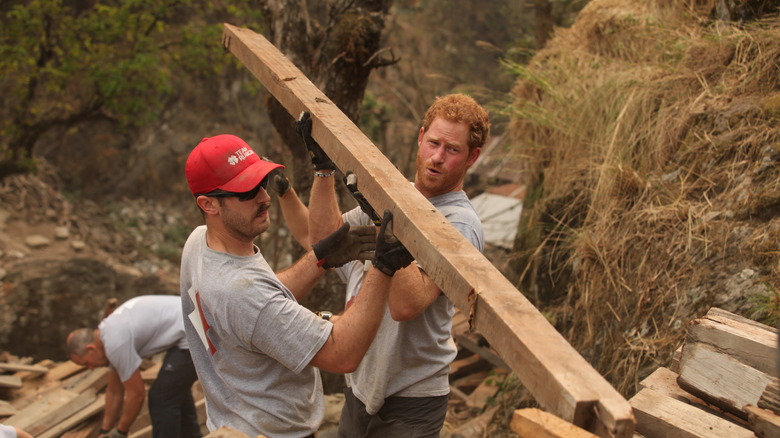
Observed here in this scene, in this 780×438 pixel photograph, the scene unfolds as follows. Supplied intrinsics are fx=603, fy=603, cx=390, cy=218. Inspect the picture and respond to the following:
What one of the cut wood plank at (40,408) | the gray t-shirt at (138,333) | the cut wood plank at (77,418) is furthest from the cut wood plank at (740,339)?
the cut wood plank at (40,408)

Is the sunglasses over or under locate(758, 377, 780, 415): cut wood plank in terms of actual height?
over

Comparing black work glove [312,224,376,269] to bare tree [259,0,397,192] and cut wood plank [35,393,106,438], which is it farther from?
cut wood plank [35,393,106,438]

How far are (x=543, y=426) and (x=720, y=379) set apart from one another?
80 cm

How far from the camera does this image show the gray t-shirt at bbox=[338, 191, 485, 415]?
2.41m

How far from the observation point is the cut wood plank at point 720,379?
1.82m

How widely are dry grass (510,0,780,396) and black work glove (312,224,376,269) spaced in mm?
1749

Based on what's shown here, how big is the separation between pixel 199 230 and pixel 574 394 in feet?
5.42

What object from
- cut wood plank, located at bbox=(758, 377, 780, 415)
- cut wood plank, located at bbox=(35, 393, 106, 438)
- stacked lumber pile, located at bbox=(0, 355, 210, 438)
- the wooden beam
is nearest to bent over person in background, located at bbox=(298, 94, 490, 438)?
the wooden beam

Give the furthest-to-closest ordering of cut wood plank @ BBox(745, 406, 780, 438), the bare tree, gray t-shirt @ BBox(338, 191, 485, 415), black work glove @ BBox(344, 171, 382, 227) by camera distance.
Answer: the bare tree, gray t-shirt @ BBox(338, 191, 485, 415), black work glove @ BBox(344, 171, 382, 227), cut wood plank @ BBox(745, 406, 780, 438)

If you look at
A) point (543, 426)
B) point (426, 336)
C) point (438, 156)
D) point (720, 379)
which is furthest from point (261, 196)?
point (720, 379)

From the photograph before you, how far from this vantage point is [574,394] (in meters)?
1.24

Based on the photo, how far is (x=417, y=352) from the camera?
2.43 m

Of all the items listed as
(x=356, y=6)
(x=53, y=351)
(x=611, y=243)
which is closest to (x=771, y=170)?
(x=611, y=243)

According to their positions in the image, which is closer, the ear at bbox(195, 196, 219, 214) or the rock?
the ear at bbox(195, 196, 219, 214)
